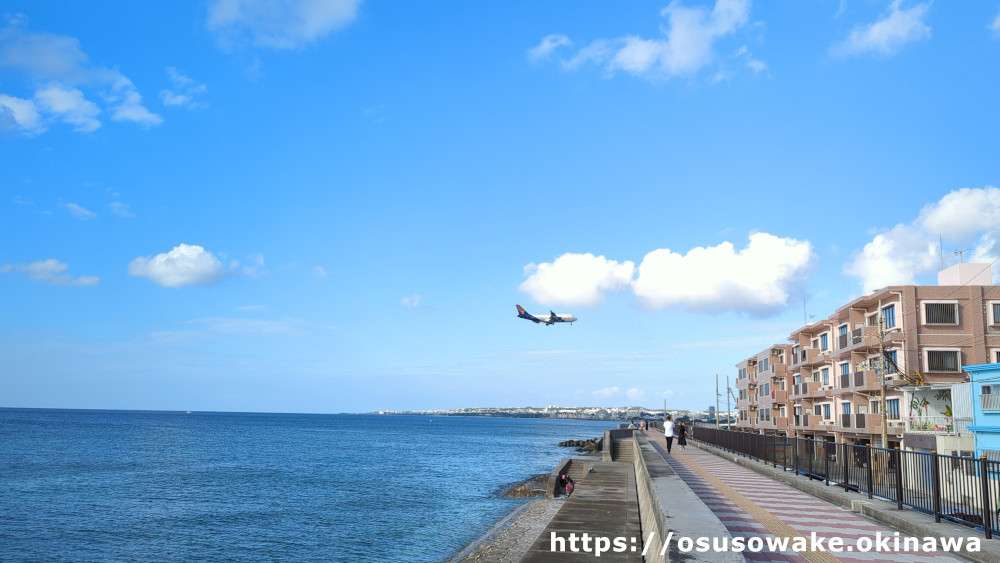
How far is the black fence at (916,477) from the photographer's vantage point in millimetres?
9961

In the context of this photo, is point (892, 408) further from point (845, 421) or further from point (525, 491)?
point (525, 491)

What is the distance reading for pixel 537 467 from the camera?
210ft

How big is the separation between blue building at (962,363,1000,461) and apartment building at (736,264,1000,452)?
3.13 m

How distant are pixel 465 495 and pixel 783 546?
1299 inches

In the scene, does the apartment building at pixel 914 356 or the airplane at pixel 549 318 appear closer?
the apartment building at pixel 914 356

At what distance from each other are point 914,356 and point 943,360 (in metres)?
1.78

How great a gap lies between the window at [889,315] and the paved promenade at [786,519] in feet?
91.5

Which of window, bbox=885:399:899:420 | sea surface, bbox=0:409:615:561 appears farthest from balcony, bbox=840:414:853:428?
sea surface, bbox=0:409:615:561

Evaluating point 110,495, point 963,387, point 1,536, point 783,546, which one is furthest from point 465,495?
point 783,546

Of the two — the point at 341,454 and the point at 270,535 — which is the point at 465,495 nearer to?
the point at 270,535

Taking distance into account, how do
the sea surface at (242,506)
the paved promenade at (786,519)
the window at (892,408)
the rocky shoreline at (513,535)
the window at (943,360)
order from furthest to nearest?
the window at (892,408) < the window at (943,360) < the sea surface at (242,506) < the rocky shoreline at (513,535) < the paved promenade at (786,519)

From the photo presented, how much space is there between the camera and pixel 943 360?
4131 centimetres

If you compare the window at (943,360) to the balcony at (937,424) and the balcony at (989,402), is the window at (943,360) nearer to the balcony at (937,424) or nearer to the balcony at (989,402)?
the balcony at (937,424)

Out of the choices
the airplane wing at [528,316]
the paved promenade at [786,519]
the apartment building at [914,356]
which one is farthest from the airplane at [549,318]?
the paved promenade at [786,519]
